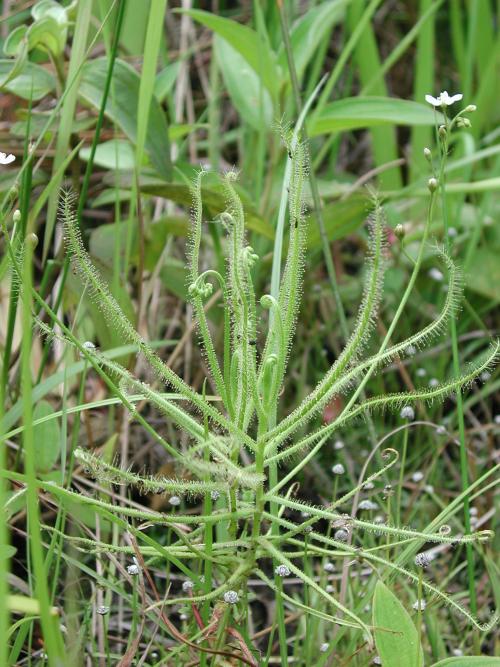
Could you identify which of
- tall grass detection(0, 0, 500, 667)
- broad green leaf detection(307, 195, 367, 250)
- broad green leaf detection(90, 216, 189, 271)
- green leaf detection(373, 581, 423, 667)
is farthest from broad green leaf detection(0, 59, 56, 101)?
green leaf detection(373, 581, 423, 667)

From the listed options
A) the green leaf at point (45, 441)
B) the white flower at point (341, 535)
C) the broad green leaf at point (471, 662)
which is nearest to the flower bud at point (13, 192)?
the green leaf at point (45, 441)

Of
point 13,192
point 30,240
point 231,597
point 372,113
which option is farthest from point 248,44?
point 231,597

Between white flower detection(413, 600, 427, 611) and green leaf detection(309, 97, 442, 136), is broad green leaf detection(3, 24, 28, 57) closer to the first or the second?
green leaf detection(309, 97, 442, 136)

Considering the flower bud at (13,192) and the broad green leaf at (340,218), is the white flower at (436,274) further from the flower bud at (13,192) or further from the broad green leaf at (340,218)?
the flower bud at (13,192)

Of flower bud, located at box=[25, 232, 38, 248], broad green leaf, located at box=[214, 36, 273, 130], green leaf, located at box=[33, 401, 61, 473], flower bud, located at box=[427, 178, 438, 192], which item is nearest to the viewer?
flower bud, located at box=[25, 232, 38, 248]

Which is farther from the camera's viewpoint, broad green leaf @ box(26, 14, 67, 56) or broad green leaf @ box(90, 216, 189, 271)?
broad green leaf @ box(90, 216, 189, 271)

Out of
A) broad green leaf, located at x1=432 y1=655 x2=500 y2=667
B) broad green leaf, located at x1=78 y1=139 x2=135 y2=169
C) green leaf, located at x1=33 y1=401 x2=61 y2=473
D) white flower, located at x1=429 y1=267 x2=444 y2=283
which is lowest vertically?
broad green leaf, located at x1=432 y1=655 x2=500 y2=667
